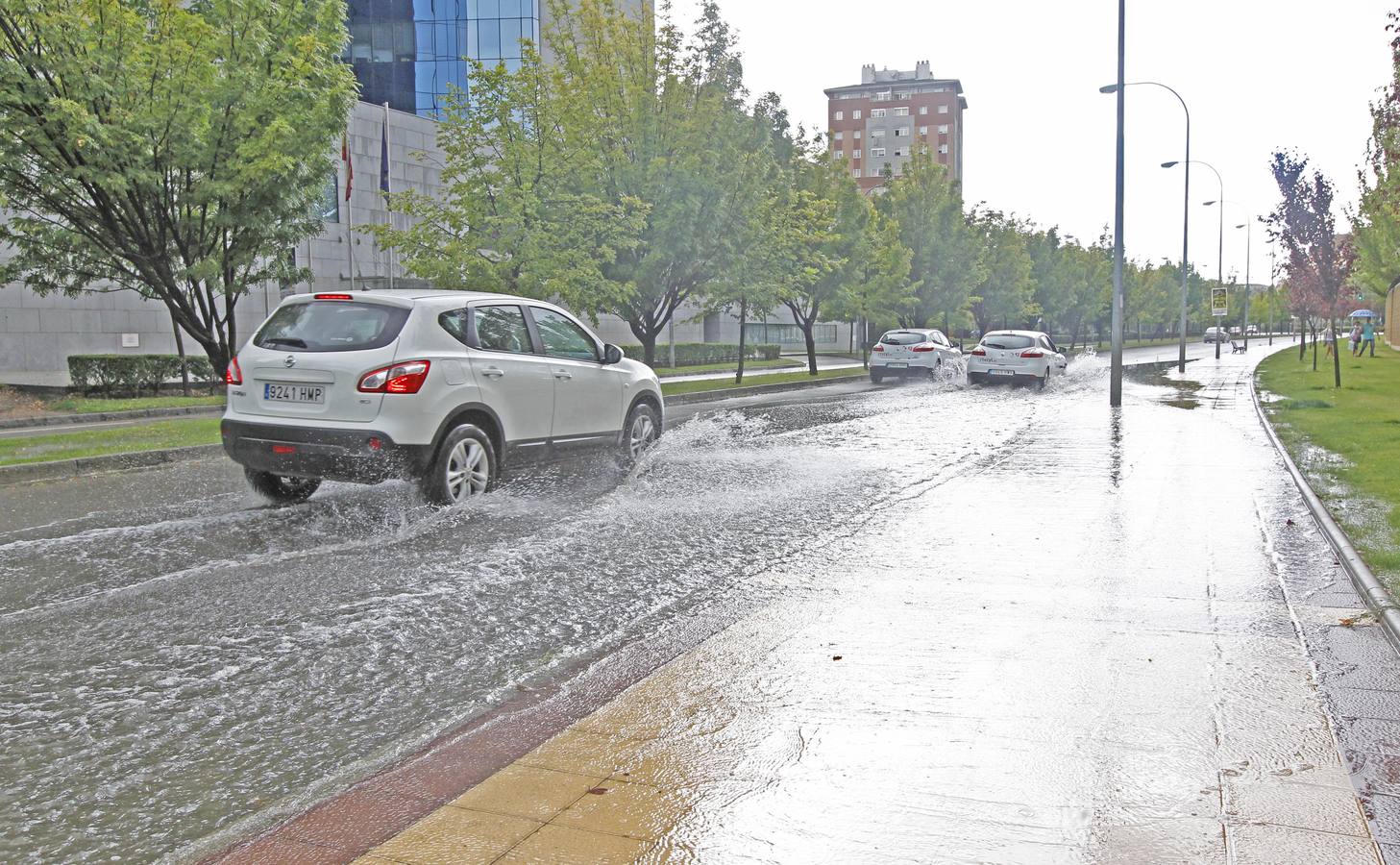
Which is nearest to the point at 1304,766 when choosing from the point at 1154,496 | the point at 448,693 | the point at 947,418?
the point at 448,693

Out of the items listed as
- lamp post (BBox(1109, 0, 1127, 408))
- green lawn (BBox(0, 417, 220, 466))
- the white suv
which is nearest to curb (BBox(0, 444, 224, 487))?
green lawn (BBox(0, 417, 220, 466))

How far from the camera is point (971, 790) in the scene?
3.54m

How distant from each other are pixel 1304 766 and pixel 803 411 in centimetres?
1681

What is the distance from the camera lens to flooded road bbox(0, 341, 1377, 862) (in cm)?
378

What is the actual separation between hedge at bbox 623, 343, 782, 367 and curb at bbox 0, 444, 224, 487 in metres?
30.8

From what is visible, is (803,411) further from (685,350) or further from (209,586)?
(685,350)

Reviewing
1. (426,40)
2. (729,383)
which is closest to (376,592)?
(729,383)

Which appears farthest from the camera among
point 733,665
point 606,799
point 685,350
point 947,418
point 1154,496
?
point 685,350

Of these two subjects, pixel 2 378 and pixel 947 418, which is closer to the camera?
pixel 947 418

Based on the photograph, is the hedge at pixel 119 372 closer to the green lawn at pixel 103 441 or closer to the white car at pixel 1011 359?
the green lawn at pixel 103 441

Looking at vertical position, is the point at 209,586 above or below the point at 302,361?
below

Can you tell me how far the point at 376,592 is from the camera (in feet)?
20.4

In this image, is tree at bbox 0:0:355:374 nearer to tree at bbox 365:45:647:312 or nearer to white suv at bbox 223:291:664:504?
tree at bbox 365:45:647:312

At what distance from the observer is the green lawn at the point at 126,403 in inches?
818
